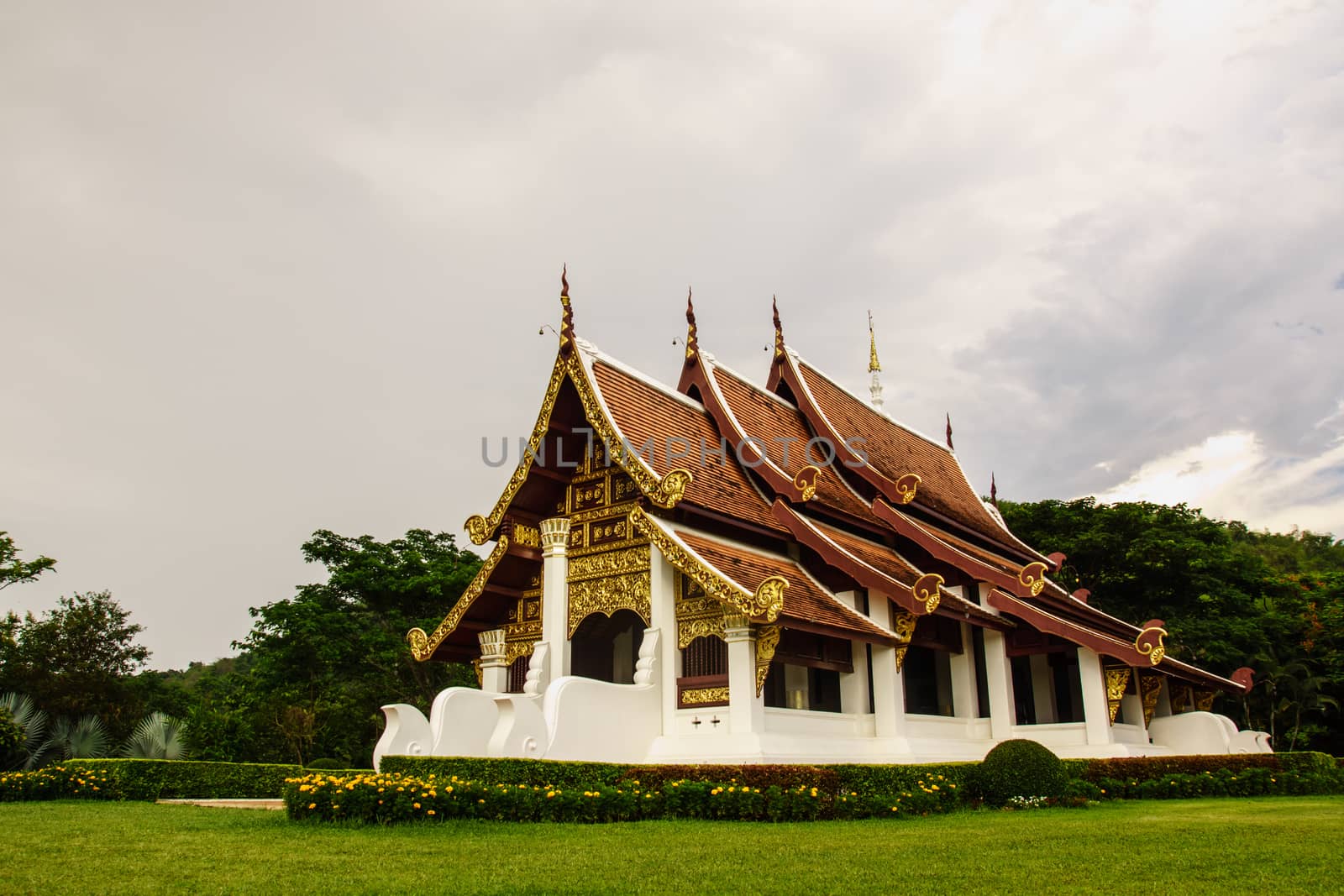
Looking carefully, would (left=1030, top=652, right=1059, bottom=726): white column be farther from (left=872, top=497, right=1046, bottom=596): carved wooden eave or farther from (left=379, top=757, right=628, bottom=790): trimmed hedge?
(left=379, top=757, right=628, bottom=790): trimmed hedge

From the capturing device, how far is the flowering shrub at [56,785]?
12.6m

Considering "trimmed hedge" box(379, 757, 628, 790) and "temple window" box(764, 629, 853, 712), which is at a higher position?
"temple window" box(764, 629, 853, 712)

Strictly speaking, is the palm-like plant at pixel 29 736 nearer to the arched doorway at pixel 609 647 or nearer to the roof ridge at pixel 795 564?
the arched doorway at pixel 609 647

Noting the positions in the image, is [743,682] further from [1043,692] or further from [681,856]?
[1043,692]

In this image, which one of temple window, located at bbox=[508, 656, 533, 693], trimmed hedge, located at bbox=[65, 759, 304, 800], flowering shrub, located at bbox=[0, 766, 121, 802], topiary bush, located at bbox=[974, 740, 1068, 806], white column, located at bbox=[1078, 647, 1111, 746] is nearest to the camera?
topiary bush, located at bbox=[974, 740, 1068, 806]

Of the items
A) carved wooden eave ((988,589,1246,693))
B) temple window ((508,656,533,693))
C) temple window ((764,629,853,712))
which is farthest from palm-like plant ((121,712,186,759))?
carved wooden eave ((988,589,1246,693))

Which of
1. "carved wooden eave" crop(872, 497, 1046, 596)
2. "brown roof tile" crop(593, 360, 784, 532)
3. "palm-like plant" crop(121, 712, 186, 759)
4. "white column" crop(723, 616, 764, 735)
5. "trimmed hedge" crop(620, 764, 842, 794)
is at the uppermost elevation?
"brown roof tile" crop(593, 360, 784, 532)

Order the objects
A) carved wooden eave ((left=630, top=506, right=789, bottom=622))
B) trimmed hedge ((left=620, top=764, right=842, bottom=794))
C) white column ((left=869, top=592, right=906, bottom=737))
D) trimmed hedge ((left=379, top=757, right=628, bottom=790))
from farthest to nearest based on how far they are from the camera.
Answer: white column ((left=869, top=592, right=906, bottom=737)), carved wooden eave ((left=630, top=506, right=789, bottom=622)), trimmed hedge ((left=620, top=764, right=842, bottom=794)), trimmed hedge ((left=379, top=757, right=628, bottom=790))

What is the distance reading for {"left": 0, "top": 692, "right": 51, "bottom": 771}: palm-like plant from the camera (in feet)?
52.4

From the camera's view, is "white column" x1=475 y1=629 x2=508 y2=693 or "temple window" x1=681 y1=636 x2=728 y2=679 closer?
"temple window" x1=681 y1=636 x2=728 y2=679

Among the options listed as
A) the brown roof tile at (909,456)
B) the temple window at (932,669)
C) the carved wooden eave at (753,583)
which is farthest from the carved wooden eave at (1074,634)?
the brown roof tile at (909,456)

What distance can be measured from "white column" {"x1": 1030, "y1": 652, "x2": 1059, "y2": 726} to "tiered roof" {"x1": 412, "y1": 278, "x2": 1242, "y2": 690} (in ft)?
3.32

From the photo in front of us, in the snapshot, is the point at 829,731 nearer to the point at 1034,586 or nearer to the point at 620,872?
the point at 1034,586

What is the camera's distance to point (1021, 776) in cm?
1146
